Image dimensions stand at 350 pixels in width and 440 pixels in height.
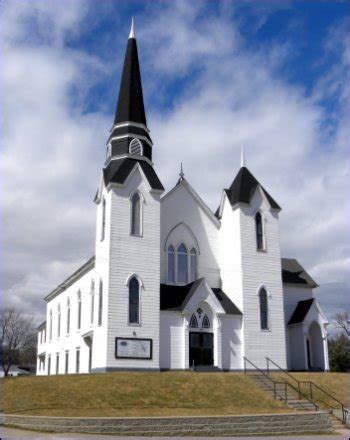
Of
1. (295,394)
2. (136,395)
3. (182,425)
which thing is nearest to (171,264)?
(295,394)

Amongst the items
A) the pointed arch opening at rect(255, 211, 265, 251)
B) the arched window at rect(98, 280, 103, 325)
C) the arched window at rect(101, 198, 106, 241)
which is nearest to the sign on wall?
the arched window at rect(98, 280, 103, 325)

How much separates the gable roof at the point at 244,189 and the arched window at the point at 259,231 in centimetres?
135

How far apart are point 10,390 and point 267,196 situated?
22174mm

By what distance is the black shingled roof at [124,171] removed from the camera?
35156mm

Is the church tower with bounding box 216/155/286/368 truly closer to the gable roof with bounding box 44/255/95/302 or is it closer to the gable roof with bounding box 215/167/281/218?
the gable roof with bounding box 215/167/281/218

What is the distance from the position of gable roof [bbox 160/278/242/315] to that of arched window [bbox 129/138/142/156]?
30.5 ft

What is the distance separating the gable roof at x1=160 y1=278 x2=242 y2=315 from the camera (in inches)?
1357

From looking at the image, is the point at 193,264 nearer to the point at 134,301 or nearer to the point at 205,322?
the point at 205,322

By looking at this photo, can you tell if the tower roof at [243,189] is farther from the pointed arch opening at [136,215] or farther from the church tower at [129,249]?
the pointed arch opening at [136,215]

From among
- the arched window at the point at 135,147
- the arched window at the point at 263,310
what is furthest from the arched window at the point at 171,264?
the arched window at the point at 135,147

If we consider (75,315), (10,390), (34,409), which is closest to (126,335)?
(10,390)

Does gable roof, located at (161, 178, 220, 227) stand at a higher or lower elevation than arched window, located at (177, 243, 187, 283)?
higher

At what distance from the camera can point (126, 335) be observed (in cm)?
3228

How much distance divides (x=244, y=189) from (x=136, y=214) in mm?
8617
